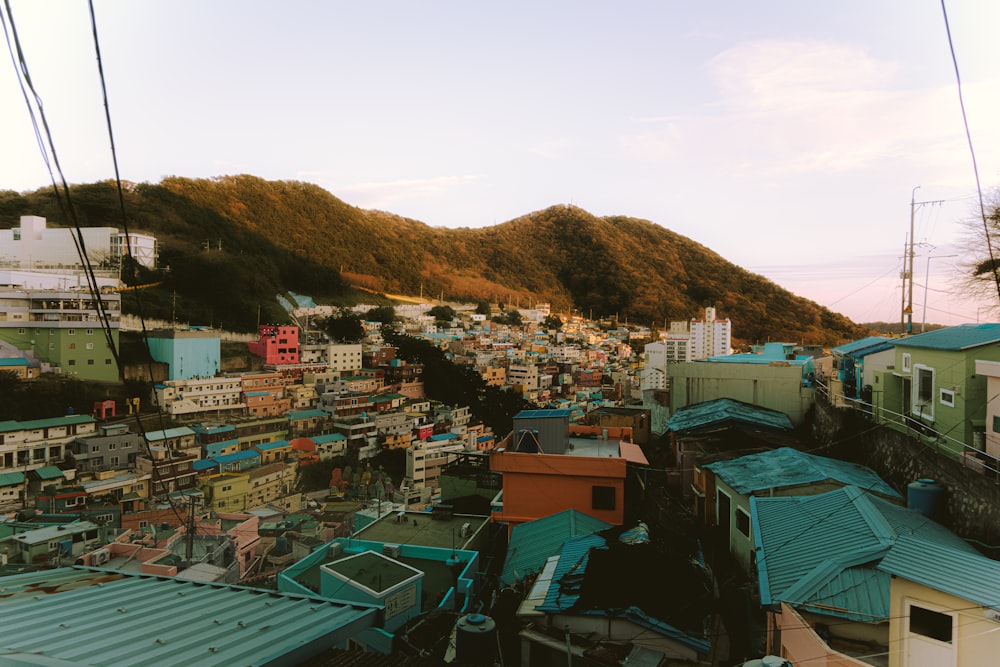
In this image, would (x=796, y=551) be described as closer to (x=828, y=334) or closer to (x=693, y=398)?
(x=693, y=398)

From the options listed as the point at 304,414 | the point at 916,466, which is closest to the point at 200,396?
the point at 304,414

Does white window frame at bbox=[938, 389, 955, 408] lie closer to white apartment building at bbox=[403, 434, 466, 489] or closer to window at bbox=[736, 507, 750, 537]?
window at bbox=[736, 507, 750, 537]

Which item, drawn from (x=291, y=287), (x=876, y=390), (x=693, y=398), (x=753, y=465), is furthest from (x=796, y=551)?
(x=291, y=287)

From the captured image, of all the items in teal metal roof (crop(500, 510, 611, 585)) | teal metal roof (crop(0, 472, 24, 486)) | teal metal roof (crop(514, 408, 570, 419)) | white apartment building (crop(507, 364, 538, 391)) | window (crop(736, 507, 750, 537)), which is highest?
teal metal roof (crop(514, 408, 570, 419))

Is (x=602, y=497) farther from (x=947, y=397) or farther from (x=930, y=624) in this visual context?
(x=930, y=624)

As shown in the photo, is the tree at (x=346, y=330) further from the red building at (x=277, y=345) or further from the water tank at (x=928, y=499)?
the water tank at (x=928, y=499)

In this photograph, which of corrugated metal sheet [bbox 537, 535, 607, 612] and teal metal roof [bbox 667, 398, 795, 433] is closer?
corrugated metal sheet [bbox 537, 535, 607, 612]

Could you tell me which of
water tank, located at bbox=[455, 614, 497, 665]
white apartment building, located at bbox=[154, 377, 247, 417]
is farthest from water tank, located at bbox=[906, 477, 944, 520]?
white apartment building, located at bbox=[154, 377, 247, 417]
